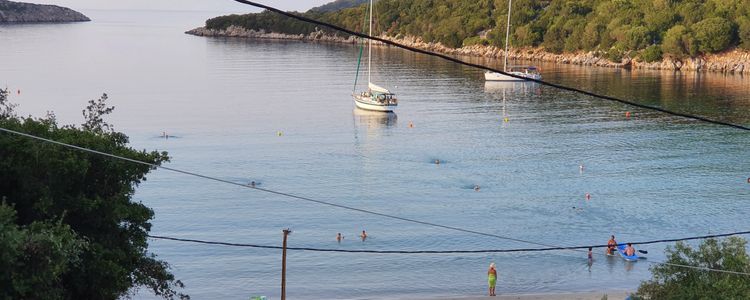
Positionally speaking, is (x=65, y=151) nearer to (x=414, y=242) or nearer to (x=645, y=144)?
(x=414, y=242)

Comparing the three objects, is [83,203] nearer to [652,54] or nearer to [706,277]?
[706,277]

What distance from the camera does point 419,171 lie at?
1984 inches

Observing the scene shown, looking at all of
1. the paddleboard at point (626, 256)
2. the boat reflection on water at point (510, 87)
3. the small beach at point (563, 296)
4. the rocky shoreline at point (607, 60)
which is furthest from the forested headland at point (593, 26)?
the small beach at point (563, 296)

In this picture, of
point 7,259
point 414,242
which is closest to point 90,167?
point 7,259

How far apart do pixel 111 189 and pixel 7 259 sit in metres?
6.81

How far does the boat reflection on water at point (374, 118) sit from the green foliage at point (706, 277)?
148 feet

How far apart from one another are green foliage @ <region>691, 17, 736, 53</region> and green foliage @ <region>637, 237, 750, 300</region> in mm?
96451

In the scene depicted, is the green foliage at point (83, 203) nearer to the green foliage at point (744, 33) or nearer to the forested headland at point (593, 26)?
the forested headland at point (593, 26)

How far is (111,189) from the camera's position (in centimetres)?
2042

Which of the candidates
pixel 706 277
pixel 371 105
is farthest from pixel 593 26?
pixel 706 277

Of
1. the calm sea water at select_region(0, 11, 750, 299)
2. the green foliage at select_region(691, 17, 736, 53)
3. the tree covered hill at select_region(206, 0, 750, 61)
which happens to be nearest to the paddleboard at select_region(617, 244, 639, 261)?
the calm sea water at select_region(0, 11, 750, 299)

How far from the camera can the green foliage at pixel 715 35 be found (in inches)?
4377

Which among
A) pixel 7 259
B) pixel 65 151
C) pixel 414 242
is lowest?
pixel 414 242

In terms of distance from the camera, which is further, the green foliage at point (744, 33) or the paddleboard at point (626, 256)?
the green foliage at point (744, 33)
